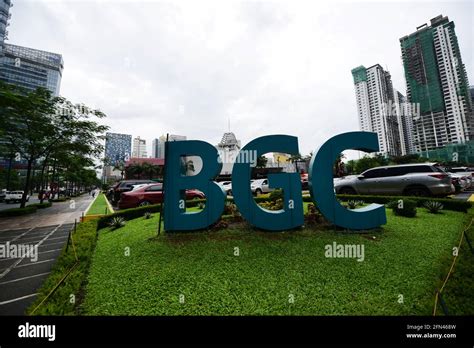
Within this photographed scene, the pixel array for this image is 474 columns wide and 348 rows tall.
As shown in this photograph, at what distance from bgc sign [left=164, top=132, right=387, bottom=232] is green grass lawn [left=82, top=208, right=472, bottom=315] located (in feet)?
1.33

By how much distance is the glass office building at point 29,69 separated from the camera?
62.8 m

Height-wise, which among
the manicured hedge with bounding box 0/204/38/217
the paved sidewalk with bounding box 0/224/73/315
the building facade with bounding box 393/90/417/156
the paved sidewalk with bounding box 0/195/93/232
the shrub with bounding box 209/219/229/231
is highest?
the building facade with bounding box 393/90/417/156

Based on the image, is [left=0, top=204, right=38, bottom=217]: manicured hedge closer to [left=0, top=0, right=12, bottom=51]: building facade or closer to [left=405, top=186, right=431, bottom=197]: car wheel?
[left=405, top=186, right=431, bottom=197]: car wheel

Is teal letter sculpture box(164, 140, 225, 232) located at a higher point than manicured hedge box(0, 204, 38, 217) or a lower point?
higher

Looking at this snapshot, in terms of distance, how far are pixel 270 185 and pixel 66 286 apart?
15.6 feet

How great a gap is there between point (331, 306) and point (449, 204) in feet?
31.2

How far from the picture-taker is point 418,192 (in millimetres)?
9383

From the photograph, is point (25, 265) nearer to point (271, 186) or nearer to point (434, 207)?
point (271, 186)

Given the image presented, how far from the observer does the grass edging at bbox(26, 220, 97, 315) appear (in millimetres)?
2760

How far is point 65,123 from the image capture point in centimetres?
1441

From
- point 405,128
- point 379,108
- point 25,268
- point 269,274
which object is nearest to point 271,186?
point 269,274

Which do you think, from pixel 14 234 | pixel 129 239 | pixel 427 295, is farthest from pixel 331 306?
pixel 14 234

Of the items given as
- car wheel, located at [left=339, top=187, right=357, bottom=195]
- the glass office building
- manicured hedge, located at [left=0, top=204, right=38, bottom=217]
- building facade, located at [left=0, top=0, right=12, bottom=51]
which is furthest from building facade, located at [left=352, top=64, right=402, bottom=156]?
building facade, located at [left=0, top=0, right=12, bottom=51]
